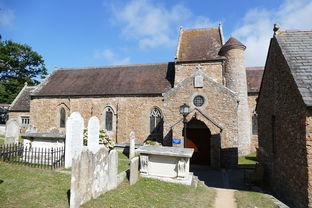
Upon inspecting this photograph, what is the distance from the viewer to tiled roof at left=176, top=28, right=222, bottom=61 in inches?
799

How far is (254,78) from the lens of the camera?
21891mm

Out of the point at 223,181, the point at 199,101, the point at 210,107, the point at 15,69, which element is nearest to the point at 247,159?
the point at 210,107

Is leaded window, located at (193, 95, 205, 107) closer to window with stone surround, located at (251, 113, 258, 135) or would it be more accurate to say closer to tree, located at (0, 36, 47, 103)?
window with stone surround, located at (251, 113, 258, 135)

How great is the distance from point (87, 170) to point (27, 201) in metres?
1.77

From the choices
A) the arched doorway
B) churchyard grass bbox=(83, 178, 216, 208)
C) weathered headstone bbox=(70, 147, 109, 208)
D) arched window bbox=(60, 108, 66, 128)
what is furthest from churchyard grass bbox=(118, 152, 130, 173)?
arched window bbox=(60, 108, 66, 128)

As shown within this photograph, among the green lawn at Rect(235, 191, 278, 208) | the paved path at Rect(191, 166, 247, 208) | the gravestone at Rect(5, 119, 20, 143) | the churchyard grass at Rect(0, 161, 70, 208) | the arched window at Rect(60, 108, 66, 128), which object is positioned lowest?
the paved path at Rect(191, 166, 247, 208)

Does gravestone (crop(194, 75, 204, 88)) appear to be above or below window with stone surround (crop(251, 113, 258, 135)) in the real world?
above

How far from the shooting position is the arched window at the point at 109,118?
21031mm

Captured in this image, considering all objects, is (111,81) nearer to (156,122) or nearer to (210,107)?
(156,122)

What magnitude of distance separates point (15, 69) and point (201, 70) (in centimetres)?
4133

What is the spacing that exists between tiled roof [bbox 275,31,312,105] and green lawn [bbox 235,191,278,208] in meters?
3.84

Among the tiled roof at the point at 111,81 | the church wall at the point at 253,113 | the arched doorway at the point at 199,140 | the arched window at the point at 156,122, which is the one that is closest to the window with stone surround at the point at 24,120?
the tiled roof at the point at 111,81

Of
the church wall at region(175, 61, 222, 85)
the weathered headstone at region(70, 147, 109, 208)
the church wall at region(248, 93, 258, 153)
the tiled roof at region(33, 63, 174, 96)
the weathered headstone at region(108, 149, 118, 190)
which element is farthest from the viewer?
the tiled roof at region(33, 63, 174, 96)

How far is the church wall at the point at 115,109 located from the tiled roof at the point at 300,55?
492 inches
